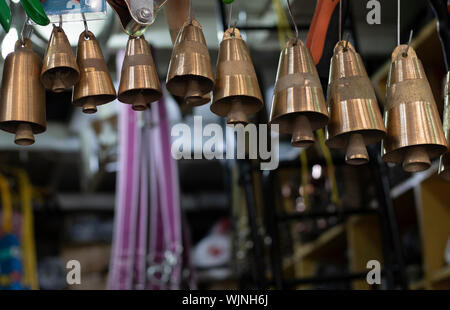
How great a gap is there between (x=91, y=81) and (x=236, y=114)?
28cm

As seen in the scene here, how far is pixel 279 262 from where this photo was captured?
2.55m

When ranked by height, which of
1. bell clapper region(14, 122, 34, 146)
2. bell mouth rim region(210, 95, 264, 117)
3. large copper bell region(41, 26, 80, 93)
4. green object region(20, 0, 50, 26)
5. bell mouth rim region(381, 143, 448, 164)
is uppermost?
green object region(20, 0, 50, 26)

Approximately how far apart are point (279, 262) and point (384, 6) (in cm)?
93

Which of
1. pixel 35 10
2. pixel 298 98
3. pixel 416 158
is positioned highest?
pixel 35 10

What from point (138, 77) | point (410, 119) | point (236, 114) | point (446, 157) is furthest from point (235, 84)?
point (446, 157)

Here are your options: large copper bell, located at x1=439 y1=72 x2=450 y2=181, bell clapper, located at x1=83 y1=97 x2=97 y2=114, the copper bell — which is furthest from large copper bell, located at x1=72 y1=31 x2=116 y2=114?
large copper bell, located at x1=439 y1=72 x2=450 y2=181

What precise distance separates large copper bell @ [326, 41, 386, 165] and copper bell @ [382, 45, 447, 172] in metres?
0.03

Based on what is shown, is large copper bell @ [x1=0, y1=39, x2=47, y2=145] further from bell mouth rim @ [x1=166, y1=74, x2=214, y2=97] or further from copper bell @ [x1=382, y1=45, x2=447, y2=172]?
copper bell @ [x1=382, y1=45, x2=447, y2=172]

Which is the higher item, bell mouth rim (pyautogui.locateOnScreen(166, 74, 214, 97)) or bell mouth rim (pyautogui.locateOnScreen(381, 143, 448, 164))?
bell mouth rim (pyautogui.locateOnScreen(166, 74, 214, 97))

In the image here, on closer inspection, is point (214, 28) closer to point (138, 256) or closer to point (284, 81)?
point (138, 256)

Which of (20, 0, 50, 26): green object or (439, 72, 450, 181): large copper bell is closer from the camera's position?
(20, 0, 50, 26): green object

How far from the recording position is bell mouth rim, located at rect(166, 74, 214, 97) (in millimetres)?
1329

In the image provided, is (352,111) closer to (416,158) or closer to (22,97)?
(416,158)

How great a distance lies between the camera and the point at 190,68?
1298mm
